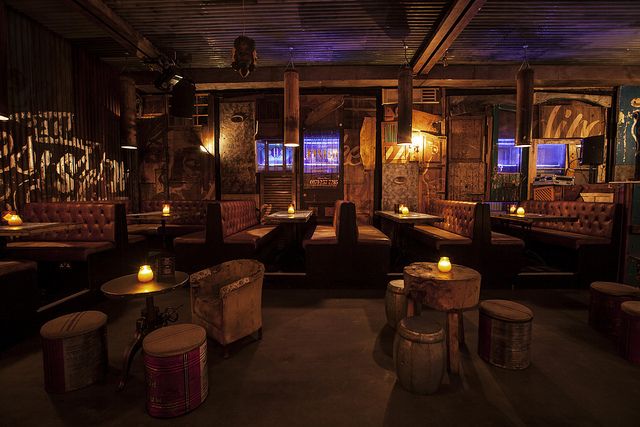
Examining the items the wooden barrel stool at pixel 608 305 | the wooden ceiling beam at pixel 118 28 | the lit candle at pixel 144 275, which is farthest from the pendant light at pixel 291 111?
the wooden barrel stool at pixel 608 305

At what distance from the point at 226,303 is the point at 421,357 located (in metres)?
1.51

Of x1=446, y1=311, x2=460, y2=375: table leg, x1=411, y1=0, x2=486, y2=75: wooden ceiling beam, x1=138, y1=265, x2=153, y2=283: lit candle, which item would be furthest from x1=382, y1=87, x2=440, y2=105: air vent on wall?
x1=138, y1=265, x2=153, y2=283: lit candle

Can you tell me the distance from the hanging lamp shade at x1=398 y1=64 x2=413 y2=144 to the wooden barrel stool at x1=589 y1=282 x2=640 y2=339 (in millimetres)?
3117

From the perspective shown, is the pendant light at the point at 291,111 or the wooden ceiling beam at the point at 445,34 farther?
the pendant light at the point at 291,111

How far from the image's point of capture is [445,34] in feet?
16.5

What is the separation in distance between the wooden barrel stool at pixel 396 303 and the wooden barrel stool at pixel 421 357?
827 millimetres

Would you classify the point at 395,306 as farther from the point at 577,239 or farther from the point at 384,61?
the point at 384,61

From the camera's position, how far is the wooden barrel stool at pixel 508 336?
8.03ft

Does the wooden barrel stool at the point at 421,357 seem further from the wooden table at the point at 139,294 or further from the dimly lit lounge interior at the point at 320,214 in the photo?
the wooden table at the point at 139,294

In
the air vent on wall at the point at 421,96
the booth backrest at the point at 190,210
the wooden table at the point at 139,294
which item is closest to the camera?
the wooden table at the point at 139,294

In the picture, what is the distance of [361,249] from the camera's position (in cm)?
454

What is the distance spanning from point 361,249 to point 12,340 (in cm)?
380

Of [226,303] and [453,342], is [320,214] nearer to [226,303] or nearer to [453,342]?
[226,303]

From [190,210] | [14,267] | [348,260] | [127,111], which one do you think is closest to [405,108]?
[348,260]
